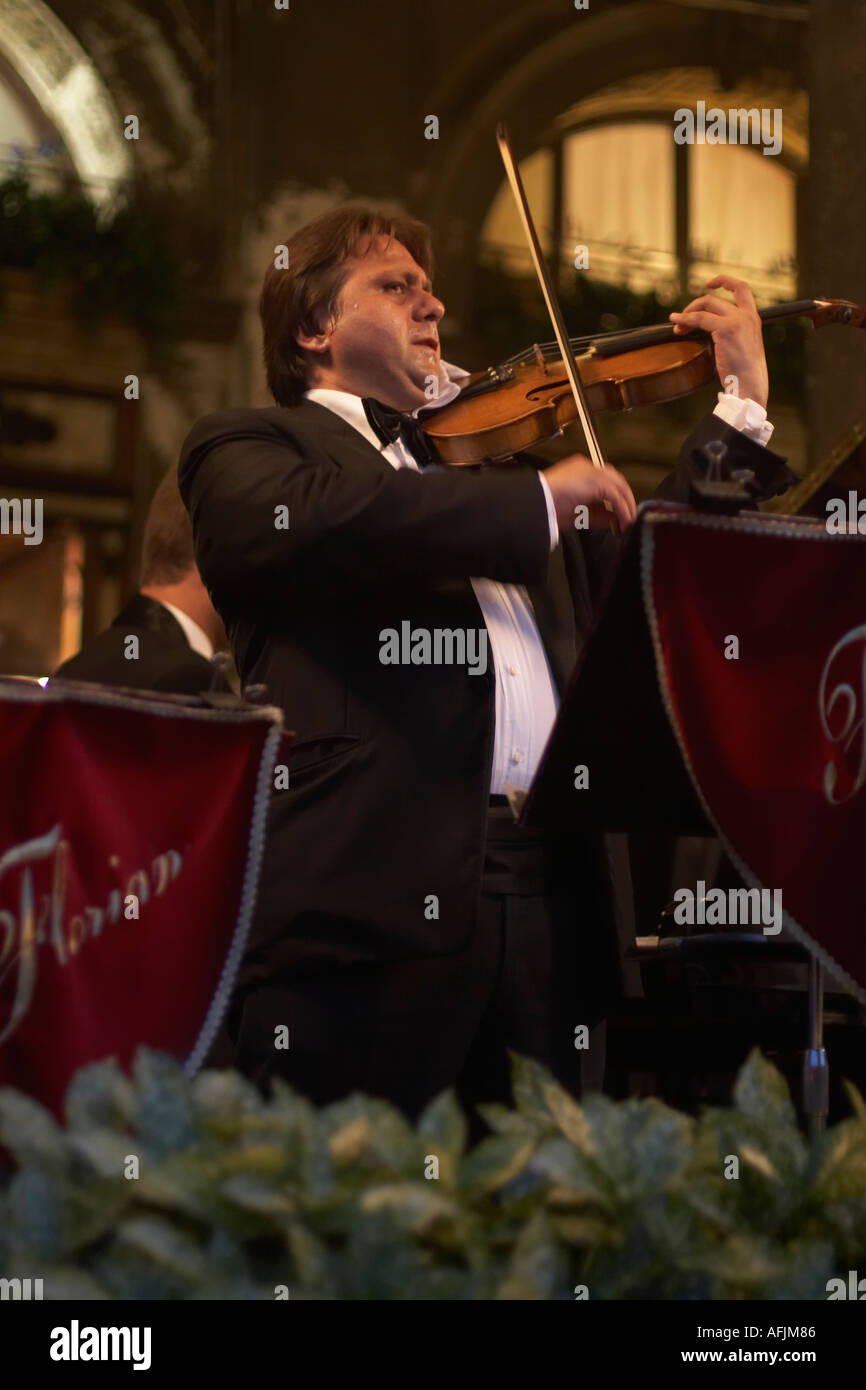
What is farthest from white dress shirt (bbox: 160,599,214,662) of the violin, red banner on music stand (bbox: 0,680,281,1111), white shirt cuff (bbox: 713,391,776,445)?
red banner on music stand (bbox: 0,680,281,1111)

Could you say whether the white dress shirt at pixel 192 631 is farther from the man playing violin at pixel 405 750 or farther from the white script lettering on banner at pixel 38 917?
the white script lettering on banner at pixel 38 917

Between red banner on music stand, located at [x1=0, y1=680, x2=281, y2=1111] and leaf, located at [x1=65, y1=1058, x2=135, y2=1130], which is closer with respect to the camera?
leaf, located at [x1=65, y1=1058, x2=135, y2=1130]

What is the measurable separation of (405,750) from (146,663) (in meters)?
1.07

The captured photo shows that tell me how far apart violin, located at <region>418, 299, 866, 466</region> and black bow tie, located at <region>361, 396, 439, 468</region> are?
0.01 metres

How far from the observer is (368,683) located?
1997mm

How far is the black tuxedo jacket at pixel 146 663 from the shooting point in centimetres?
284

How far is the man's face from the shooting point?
240 cm

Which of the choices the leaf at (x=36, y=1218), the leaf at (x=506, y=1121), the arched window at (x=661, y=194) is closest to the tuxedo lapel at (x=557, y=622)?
the leaf at (x=506, y=1121)

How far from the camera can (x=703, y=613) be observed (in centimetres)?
163

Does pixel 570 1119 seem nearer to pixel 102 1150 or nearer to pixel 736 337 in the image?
pixel 102 1150

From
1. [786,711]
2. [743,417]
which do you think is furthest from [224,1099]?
[743,417]

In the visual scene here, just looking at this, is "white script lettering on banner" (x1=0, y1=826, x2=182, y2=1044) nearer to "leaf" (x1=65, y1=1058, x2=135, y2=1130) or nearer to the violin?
"leaf" (x1=65, y1=1058, x2=135, y2=1130)
